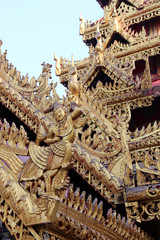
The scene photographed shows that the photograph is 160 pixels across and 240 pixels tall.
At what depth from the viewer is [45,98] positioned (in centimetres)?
805

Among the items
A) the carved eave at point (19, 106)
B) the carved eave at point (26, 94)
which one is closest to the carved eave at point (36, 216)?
the carved eave at point (26, 94)

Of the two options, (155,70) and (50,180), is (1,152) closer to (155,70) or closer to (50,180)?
(50,180)

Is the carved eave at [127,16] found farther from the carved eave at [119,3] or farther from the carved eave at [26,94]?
the carved eave at [26,94]

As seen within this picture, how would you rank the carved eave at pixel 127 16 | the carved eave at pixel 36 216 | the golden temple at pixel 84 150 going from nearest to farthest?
1. the carved eave at pixel 36 216
2. the golden temple at pixel 84 150
3. the carved eave at pixel 127 16

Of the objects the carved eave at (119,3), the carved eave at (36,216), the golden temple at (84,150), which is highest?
the carved eave at (119,3)

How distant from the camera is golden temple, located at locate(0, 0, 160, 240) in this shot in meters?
3.71

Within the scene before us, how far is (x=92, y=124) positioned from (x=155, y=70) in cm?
664

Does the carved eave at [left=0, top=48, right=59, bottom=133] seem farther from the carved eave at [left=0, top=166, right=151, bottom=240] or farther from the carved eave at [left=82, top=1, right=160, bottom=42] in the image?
the carved eave at [left=82, top=1, right=160, bottom=42]

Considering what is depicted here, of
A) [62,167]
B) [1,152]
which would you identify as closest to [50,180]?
[62,167]

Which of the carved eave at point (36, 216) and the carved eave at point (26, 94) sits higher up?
the carved eave at point (26, 94)

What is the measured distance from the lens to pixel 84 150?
6988mm

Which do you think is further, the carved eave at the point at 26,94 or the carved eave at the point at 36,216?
the carved eave at the point at 26,94

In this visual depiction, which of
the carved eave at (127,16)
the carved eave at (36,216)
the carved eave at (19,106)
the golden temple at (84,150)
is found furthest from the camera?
the carved eave at (127,16)

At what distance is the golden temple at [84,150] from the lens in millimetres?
3713
